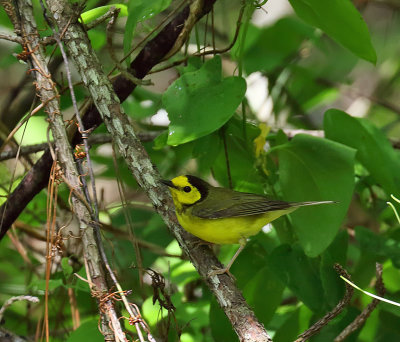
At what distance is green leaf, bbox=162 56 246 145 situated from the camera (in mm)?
2002

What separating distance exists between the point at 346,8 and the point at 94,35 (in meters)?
1.16

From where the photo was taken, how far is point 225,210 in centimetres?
253

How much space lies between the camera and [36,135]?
305 centimetres

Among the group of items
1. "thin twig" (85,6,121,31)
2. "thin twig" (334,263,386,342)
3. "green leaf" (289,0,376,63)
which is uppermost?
"thin twig" (85,6,121,31)

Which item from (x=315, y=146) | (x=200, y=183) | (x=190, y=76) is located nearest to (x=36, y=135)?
(x=200, y=183)

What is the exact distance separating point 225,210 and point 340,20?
881 mm

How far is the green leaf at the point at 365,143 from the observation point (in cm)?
243

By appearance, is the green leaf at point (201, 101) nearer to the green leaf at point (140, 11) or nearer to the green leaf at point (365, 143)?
the green leaf at point (140, 11)

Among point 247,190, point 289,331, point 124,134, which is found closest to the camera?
point 124,134

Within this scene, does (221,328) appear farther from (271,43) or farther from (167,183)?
(271,43)

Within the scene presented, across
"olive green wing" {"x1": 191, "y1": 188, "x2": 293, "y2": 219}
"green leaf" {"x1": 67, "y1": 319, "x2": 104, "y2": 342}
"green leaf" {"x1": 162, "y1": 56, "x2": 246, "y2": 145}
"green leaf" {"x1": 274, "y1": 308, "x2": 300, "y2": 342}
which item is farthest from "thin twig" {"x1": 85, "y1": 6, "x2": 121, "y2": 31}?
"green leaf" {"x1": 274, "y1": 308, "x2": 300, "y2": 342}

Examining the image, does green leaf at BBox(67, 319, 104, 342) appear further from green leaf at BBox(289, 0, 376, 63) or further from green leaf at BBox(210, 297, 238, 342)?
green leaf at BBox(289, 0, 376, 63)

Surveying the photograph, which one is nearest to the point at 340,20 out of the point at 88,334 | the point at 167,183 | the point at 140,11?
the point at 140,11

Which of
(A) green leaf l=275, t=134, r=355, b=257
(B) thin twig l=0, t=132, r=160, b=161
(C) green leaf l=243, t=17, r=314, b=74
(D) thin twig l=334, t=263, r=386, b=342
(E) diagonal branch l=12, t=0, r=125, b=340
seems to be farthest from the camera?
(C) green leaf l=243, t=17, r=314, b=74
